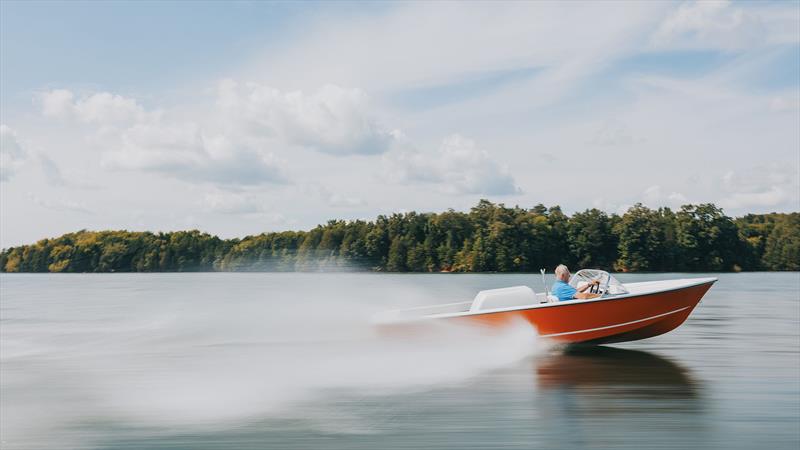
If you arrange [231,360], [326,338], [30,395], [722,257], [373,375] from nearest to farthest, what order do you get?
[30,395] < [373,375] < [231,360] < [326,338] < [722,257]

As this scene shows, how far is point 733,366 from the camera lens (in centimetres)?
1402

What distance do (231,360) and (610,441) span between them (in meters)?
9.65

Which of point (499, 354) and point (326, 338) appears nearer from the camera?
point (499, 354)

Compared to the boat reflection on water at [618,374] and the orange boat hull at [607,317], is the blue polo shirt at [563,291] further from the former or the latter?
the boat reflection on water at [618,374]

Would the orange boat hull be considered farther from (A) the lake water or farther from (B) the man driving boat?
(A) the lake water

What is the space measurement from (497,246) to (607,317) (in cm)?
9643

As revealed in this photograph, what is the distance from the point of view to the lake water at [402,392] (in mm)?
9180

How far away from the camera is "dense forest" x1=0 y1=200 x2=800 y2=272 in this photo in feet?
344

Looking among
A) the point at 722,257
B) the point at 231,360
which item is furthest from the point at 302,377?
the point at 722,257

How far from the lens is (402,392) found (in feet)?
38.9

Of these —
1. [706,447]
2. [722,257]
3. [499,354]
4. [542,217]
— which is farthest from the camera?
[542,217]

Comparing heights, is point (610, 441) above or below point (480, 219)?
below

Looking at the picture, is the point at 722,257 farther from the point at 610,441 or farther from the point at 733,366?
the point at 610,441

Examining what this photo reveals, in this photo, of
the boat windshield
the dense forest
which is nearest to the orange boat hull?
the boat windshield
